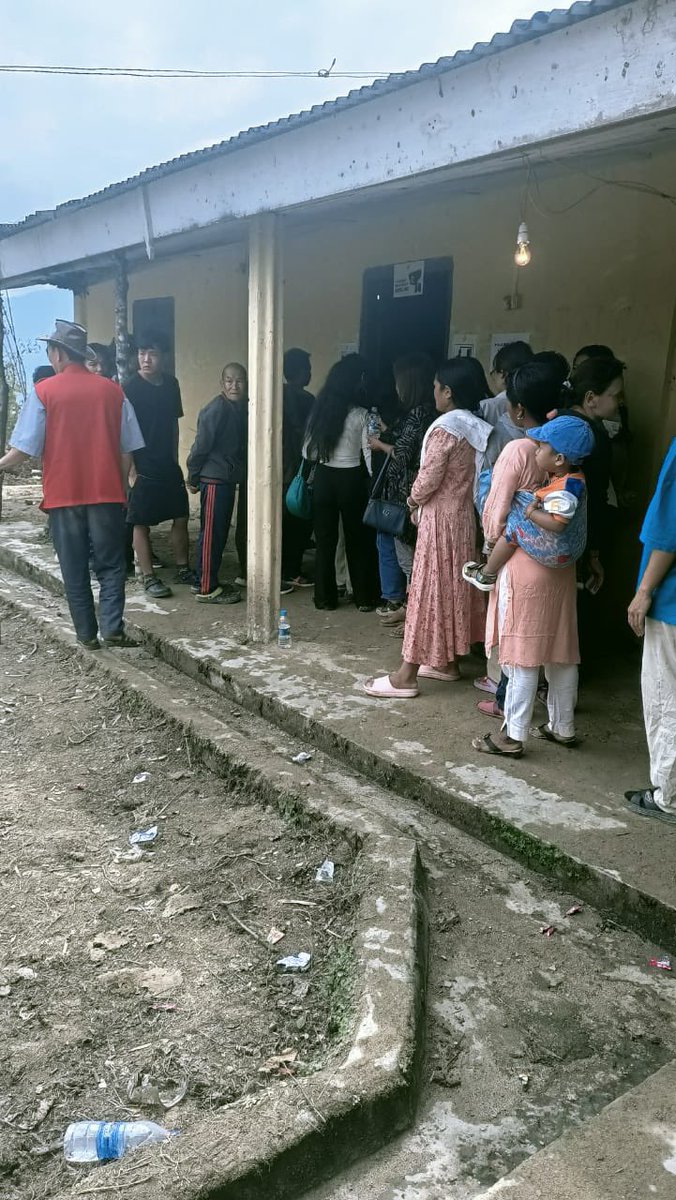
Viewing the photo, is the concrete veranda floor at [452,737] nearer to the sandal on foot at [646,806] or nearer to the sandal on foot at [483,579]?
the sandal on foot at [646,806]

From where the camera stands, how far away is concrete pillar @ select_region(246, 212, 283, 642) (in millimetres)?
4945

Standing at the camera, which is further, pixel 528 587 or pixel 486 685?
pixel 486 685

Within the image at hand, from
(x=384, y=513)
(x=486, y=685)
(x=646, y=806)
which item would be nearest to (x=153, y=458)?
(x=384, y=513)

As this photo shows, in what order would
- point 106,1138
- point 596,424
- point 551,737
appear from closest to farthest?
point 106,1138 → point 551,737 → point 596,424

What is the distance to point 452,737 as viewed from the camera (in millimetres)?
4109

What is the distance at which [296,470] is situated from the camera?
6.67 metres

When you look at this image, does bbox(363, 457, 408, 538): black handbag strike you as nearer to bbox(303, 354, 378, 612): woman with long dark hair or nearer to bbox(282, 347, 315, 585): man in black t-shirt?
bbox(303, 354, 378, 612): woman with long dark hair

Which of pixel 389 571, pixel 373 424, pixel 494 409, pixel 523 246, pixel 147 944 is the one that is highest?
pixel 523 246

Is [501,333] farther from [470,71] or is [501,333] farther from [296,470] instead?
[470,71]

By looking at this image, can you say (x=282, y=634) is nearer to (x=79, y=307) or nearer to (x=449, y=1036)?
(x=449, y=1036)

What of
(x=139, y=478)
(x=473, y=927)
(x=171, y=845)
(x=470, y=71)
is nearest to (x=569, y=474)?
(x=470, y=71)

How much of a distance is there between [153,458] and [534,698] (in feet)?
13.0

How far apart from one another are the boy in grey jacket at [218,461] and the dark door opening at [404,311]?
4.33 ft

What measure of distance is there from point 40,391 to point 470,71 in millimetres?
3132
